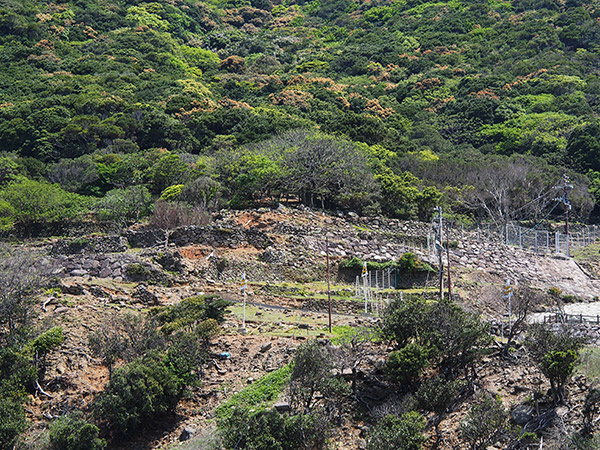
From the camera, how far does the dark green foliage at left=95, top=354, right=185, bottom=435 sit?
20.3 meters

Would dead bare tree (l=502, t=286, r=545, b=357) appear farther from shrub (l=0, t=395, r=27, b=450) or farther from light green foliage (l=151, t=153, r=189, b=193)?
light green foliage (l=151, t=153, r=189, b=193)

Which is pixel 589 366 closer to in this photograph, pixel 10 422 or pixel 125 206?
pixel 10 422

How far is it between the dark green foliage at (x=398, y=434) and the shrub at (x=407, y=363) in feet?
6.67

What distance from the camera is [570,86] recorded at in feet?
275

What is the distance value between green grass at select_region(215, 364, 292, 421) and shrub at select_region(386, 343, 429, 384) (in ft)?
10.9

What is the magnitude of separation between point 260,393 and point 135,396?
3.92m

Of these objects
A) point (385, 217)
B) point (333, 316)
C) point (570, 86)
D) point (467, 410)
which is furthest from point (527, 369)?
point (570, 86)

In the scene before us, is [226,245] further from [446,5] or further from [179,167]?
[446,5]

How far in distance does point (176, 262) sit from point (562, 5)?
106 meters

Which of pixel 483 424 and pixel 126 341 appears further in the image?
pixel 126 341

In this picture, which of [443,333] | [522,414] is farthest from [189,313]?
[522,414]

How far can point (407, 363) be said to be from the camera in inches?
792

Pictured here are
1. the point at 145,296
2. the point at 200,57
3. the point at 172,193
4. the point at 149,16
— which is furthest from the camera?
the point at 149,16

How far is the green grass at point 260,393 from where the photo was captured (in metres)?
20.8
